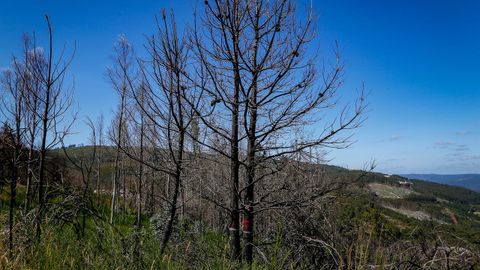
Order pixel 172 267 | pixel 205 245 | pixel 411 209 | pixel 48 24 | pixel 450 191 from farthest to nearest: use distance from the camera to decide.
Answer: pixel 450 191 → pixel 411 209 → pixel 48 24 → pixel 205 245 → pixel 172 267

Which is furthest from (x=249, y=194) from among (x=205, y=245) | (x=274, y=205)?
(x=205, y=245)

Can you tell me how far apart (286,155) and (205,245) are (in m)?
2.15

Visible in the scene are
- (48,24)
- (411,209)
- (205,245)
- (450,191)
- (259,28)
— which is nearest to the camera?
(205,245)

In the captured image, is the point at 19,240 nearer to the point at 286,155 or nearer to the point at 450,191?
the point at 286,155

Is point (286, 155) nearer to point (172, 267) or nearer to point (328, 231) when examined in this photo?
point (328, 231)

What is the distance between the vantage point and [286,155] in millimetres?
5039

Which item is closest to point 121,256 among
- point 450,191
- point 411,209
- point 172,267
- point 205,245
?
point 172,267

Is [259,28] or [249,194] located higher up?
[259,28]

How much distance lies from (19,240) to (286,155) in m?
3.24

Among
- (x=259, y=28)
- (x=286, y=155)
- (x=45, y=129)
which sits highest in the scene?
(x=259, y=28)

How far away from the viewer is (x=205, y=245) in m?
3.25

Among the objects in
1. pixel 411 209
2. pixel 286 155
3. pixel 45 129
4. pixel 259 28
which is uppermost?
pixel 259 28

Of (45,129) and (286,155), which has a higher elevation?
(45,129)

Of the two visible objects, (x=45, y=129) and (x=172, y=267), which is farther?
(x=45, y=129)
